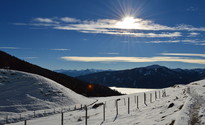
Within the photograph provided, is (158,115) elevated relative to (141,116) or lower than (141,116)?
elevated

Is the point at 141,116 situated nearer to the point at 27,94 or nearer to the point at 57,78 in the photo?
the point at 27,94

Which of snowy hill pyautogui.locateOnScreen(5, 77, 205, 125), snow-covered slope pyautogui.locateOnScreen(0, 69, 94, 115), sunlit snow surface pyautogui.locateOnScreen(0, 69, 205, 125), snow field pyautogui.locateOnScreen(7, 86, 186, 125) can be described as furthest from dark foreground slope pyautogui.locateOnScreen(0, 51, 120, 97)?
sunlit snow surface pyautogui.locateOnScreen(0, 69, 205, 125)

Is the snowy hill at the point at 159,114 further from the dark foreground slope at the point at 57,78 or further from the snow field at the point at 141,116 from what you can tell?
the dark foreground slope at the point at 57,78

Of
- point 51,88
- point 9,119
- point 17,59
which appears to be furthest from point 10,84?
point 17,59

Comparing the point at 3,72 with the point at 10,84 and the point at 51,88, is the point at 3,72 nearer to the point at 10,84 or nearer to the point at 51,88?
the point at 10,84

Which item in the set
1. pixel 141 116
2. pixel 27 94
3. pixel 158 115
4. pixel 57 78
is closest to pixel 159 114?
pixel 158 115

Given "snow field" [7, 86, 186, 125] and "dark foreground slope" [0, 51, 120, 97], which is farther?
"dark foreground slope" [0, 51, 120, 97]

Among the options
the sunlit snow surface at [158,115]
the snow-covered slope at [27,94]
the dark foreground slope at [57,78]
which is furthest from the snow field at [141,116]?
the dark foreground slope at [57,78]

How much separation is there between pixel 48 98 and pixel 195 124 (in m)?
55.0

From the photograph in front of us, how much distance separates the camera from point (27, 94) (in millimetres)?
61344

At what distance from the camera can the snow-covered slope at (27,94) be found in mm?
54056

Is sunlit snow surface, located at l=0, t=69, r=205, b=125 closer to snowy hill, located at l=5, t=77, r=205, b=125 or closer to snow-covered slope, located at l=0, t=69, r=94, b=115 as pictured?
snowy hill, located at l=5, t=77, r=205, b=125

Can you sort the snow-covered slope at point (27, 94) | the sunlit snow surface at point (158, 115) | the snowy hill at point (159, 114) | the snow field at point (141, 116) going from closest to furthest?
the snowy hill at point (159, 114)
the sunlit snow surface at point (158, 115)
the snow field at point (141, 116)
the snow-covered slope at point (27, 94)

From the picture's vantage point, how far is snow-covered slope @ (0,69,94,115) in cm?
5406
